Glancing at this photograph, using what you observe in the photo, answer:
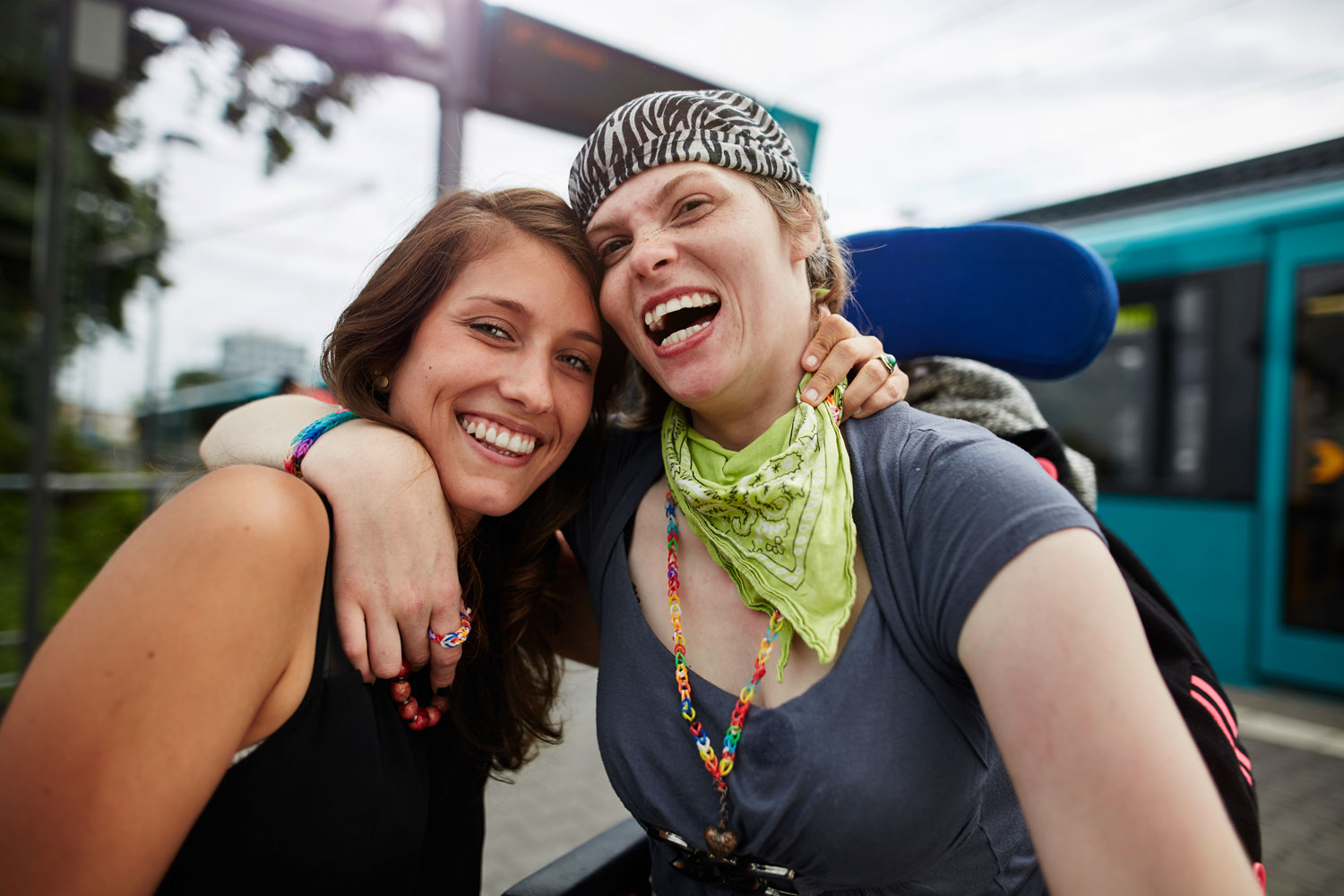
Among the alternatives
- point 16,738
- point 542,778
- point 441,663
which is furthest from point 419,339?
point 542,778

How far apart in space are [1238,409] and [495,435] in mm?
Result: 5797

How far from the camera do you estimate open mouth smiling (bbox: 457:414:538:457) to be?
5.23ft

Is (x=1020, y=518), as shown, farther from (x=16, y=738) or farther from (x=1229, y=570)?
(x=1229, y=570)

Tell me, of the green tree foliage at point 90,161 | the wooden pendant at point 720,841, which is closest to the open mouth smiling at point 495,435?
the wooden pendant at point 720,841

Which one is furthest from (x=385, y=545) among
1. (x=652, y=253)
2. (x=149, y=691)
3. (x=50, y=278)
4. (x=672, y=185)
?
(x=50, y=278)

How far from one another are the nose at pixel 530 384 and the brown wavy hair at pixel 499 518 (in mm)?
224

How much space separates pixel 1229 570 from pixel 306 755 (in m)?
6.05

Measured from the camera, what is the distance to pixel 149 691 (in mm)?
1081

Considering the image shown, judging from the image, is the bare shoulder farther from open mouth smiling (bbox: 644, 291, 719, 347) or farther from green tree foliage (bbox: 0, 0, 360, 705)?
green tree foliage (bbox: 0, 0, 360, 705)

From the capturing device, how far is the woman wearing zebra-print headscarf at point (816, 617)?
101cm

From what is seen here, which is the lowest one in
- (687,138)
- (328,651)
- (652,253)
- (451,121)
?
(328,651)

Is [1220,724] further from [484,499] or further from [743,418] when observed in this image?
[484,499]

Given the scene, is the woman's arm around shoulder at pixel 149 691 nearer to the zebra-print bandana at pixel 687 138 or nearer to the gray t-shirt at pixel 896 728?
the gray t-shirt at pixel 896 728

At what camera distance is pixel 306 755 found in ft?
4.26
